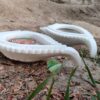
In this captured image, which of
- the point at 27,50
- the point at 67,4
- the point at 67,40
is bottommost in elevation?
the point at 67,4

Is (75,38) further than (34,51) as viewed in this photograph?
Yes

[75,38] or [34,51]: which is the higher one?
[34,51]

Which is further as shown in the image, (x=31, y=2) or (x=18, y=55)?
(x=31, y=2)

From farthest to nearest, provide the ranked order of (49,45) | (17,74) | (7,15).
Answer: (7,15) < (49,45) < (17,74)

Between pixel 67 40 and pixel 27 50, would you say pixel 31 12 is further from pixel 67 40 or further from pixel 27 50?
pixel 27 50

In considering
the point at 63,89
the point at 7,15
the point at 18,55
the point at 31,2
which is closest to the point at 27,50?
the point at 18,55

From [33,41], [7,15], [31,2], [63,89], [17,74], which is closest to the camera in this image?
[63,89]

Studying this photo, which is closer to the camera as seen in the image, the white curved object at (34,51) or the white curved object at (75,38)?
the white curved object at (34,51)

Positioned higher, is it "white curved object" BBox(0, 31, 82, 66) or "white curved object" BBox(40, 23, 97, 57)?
"white curved object" BBox(0, 31, 82, 66)

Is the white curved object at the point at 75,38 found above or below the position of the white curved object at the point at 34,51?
below

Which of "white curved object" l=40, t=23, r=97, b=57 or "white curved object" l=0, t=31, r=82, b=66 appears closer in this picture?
"white curved object" l=0, t=31, r=82, b=66

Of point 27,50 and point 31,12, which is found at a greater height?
point 27,50
